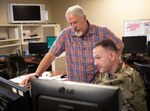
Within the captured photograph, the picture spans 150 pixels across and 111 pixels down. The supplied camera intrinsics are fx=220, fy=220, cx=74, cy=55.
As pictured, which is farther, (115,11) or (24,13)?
(24,13)

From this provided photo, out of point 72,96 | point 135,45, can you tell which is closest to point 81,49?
point 72,96

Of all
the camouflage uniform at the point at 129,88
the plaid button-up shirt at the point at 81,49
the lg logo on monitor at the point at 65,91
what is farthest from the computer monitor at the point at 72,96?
the plaid button-up shirt at the point at 81,49

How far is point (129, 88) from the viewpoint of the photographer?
1320 mm

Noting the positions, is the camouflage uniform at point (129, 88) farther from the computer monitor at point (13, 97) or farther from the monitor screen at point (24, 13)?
the monitor screen at point (24, 13)

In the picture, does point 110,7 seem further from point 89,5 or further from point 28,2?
point 28,2

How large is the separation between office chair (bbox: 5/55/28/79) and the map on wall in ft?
8.73

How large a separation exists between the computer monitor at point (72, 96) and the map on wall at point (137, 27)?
4759mm

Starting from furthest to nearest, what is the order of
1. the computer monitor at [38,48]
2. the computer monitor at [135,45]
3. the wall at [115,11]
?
1. the computer monitor at [38,48]
2. the wall at [115,11]
3. the computer monitor at [135,45]

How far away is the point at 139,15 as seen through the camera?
5375 millimetres

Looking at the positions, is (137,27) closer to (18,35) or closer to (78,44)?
(18,35)

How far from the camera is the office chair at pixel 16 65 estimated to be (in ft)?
15.5

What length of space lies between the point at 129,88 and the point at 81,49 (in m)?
0.89

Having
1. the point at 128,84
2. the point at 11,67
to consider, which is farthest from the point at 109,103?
the point at 11,67

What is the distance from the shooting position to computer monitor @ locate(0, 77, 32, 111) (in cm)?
107
